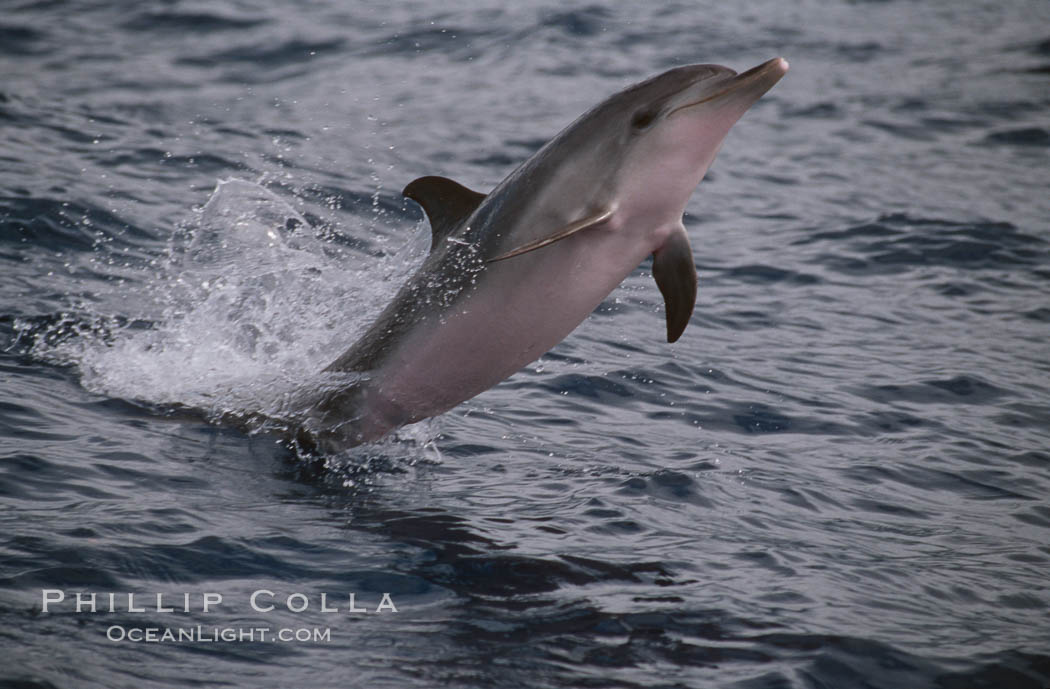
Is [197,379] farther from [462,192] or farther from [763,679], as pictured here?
[763,679]

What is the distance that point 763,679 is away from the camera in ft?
16.7

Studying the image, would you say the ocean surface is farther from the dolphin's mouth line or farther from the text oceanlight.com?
the dolphin's mouth line

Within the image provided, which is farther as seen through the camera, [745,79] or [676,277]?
[676,277]

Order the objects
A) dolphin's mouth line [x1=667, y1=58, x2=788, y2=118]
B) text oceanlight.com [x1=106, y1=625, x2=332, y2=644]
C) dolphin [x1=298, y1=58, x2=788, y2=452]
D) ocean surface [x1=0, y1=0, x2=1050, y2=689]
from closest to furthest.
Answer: text oceanlight.com [x1=106, y1=625, x2=332, y2=644] → ocean surface [x1=0, y1=0, x2=1050, y2=689] → dolphin's mouth line [x1=667, y1=58, x2=788, y2=118] → dolphin [x1=298, y1=58, x2=788, y2=452]

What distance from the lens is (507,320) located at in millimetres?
6477

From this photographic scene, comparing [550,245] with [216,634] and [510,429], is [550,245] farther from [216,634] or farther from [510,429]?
[216,634]

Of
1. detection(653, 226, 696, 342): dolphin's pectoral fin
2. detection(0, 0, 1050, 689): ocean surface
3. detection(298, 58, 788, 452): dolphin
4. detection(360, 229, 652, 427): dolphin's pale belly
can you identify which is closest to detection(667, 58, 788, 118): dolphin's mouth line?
detection(298, 58, 788, 452): dolphin

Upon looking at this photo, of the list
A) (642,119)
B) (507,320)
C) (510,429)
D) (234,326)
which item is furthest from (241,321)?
(642,119)

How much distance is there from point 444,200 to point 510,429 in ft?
5.61

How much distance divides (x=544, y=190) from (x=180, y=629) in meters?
2.82

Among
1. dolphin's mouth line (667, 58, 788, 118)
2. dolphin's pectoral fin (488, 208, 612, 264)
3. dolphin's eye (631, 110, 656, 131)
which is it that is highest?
dolphin's mouth line (667, 58, 788, 118)

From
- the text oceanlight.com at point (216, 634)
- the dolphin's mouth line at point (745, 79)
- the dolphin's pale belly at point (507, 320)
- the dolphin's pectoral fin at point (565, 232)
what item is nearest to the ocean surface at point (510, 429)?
the text oceanlight.com at point (216, 634)

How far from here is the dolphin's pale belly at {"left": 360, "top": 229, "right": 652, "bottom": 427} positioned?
6.35 m

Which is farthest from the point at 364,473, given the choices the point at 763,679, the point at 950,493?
the point at 950,493
